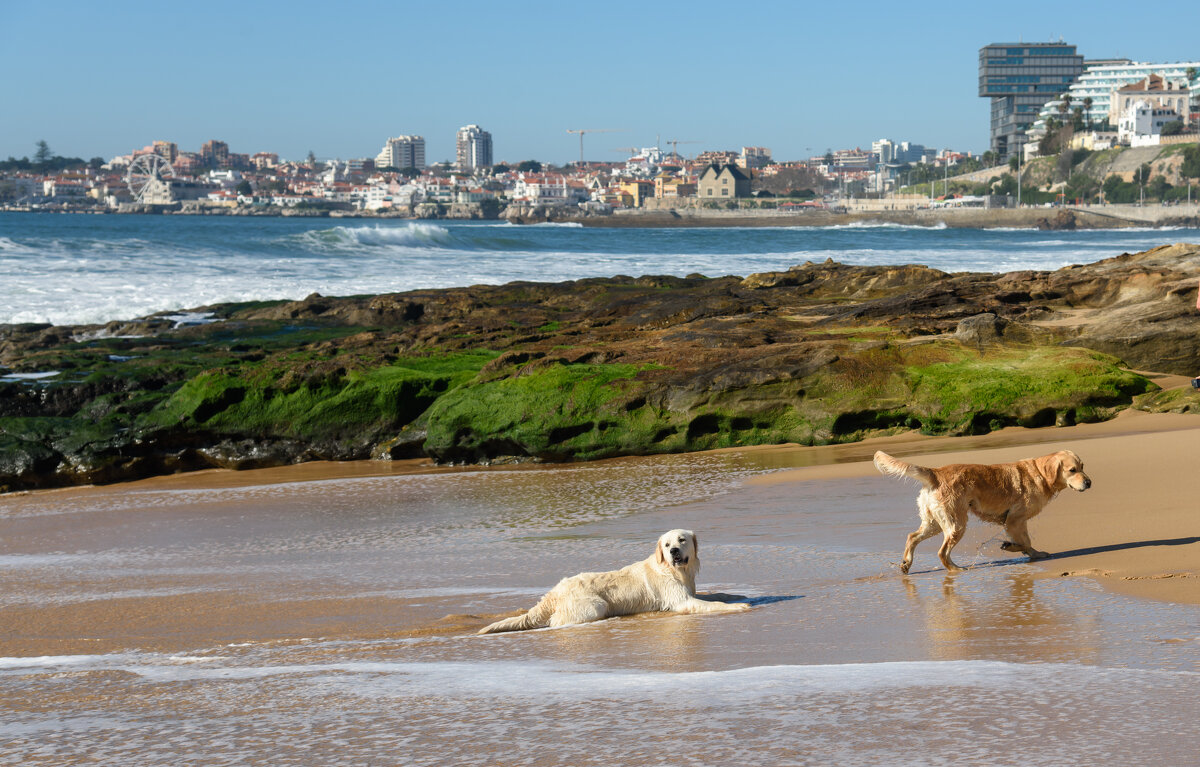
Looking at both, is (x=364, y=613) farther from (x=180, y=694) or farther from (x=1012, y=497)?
(x=1012, y=497)

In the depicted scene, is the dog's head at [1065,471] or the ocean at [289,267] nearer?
the dog's head at [1065,471]

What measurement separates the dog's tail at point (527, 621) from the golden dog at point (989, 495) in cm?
185

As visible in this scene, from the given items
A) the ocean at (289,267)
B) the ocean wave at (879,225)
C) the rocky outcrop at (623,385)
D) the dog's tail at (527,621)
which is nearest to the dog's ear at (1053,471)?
the dog's tail at (527,621)

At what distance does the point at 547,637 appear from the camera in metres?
5.10

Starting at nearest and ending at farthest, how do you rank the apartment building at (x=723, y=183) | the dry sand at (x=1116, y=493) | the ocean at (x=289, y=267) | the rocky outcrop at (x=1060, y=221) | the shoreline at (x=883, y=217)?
the dry sand at (x=1116, y=493) < the ocean at (x=289, y=267) < the rocky outcrop at (x=1060, y=221) < the shoreline at (x=883, y=217) < the apartment building at (x=723, y=183)

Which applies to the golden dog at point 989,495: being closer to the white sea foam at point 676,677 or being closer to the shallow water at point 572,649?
the shallow water at point 572,649

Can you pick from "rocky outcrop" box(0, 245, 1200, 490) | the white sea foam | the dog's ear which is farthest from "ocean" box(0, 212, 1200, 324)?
the dog's ear

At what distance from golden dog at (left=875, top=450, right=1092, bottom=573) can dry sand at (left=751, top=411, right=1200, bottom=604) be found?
285 millimetres

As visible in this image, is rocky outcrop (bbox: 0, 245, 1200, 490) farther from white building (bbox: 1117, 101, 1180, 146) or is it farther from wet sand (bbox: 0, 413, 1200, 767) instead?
white building (bbox: 1117, 101, 1180, 146)

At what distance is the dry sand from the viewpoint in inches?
217

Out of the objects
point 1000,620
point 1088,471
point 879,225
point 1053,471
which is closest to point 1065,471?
point 1053,471

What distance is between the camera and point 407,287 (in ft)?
118

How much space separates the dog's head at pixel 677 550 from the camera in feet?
18.0

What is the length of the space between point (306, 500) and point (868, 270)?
16.7 meters
